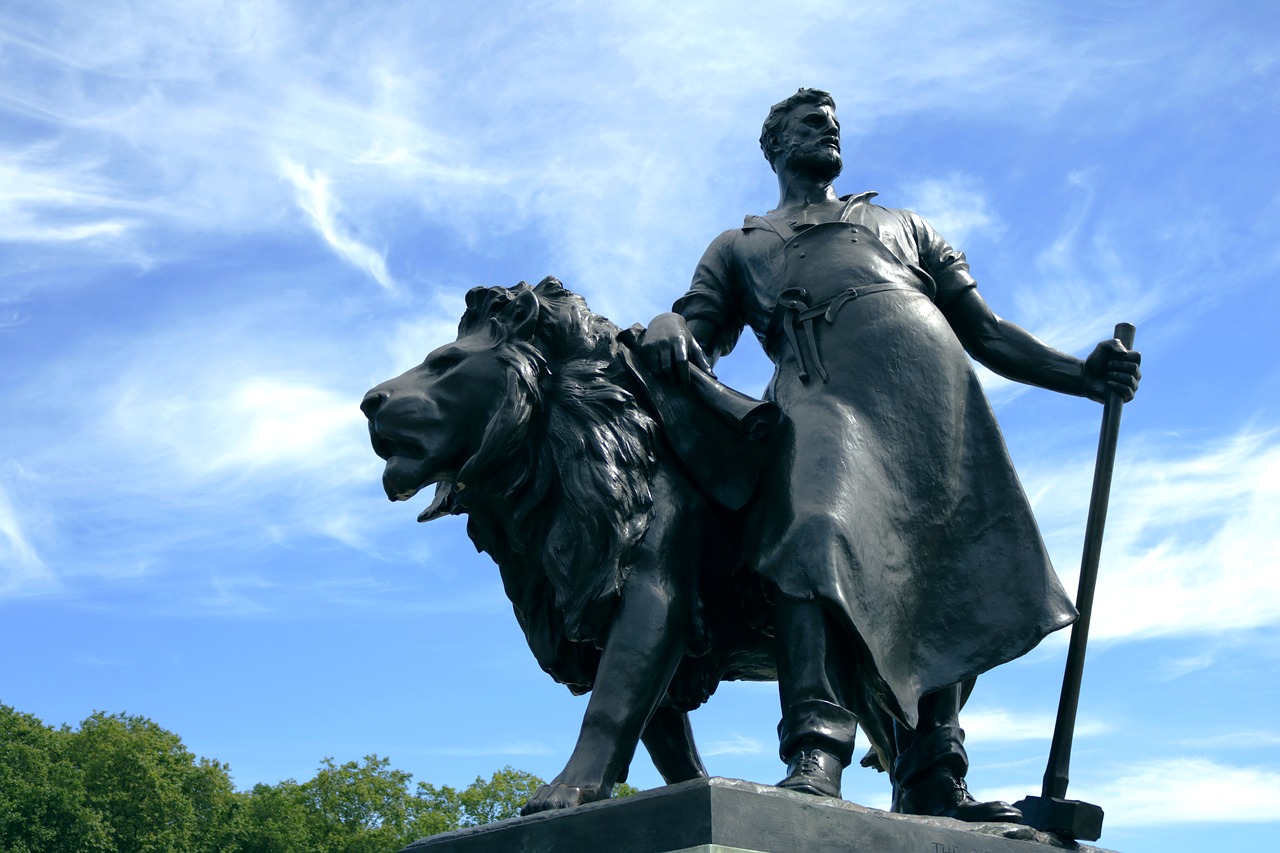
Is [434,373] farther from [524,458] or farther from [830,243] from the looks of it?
[830,243]

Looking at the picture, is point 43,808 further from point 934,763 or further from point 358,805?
point 934,763

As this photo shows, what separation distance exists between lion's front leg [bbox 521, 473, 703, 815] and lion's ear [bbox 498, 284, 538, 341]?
818 millimetres

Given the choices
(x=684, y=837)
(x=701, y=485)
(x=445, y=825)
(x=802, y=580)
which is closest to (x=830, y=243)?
(x=701, y=485)

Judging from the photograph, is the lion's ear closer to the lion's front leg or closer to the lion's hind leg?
the lion's front leg

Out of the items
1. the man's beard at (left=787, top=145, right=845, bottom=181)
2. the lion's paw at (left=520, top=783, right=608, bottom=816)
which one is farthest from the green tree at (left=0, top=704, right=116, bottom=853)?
the lion's paw at (left=520, top=783, right=608, bottom=816)

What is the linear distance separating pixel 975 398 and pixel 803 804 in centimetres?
212

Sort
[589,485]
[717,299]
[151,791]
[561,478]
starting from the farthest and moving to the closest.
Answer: [151,791] < [717,299] < [561,478] < [589,485]

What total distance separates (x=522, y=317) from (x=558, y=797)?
1.84m

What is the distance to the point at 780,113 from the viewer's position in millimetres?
6734

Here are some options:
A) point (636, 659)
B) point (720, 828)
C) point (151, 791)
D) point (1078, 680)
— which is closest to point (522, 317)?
point (636, 659)

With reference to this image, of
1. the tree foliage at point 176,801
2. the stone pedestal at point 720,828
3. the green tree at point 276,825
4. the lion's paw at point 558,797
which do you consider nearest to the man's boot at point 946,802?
the stone pedestal at point 720,828

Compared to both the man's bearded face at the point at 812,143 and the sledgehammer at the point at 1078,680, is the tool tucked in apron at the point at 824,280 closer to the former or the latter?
the man's bearded face at the point at 812,143

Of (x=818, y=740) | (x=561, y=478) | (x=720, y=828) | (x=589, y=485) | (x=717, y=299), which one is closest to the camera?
(x=720, y=828)

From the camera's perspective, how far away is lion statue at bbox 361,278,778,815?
216 inches
